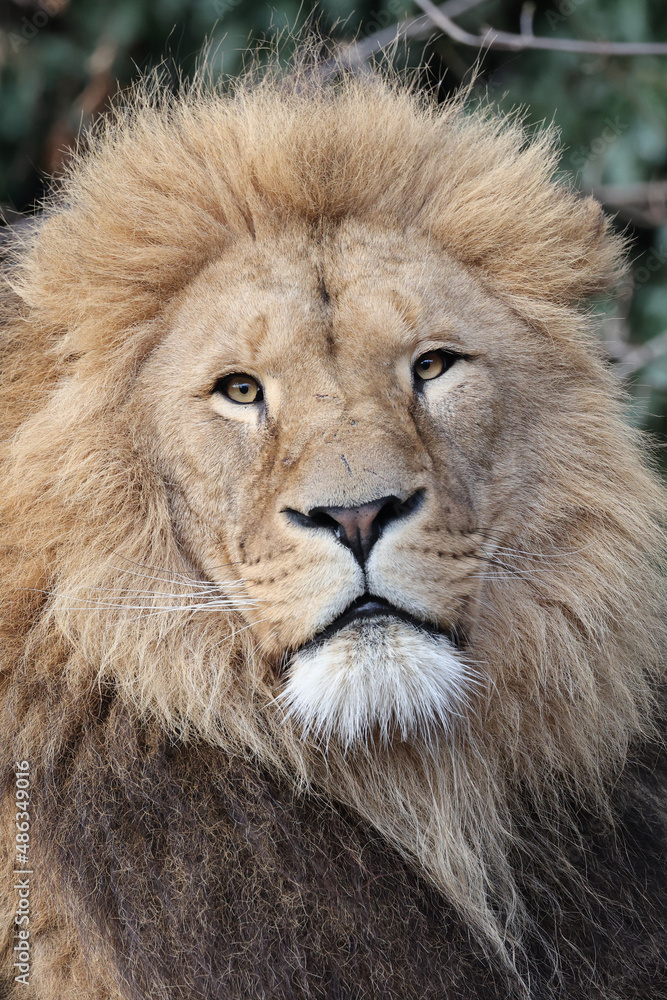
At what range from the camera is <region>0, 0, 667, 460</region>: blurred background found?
10.8 ft

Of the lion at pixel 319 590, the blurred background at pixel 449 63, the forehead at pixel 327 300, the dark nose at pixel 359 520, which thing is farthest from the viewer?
the blurred background at pixel 449 63

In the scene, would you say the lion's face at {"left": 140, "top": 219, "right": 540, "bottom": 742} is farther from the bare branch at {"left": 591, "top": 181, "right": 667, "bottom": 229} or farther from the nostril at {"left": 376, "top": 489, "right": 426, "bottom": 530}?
the bare branch at {"left": 591, "top": 181, "right": 667, "bottom": 229}

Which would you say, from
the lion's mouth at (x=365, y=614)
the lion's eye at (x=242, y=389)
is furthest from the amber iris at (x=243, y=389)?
the lion's mouth at (x=365, y=614)

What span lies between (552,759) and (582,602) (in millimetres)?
283

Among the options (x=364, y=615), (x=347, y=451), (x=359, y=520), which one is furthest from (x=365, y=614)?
(x=347, y=451)

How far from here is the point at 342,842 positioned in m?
1.73

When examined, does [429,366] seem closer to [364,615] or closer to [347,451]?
[347,451]

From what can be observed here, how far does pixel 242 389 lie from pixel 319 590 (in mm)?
456

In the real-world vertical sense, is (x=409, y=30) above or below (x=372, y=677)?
above

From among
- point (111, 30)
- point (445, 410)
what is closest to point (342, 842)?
point (445, 410)

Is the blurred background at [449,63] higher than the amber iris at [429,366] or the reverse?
higher

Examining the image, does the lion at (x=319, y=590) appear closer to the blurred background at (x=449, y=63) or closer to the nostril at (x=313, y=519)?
the nostril at (x=313, y=519)

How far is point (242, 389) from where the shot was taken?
1817 mm

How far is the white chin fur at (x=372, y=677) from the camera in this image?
59.9 inches
